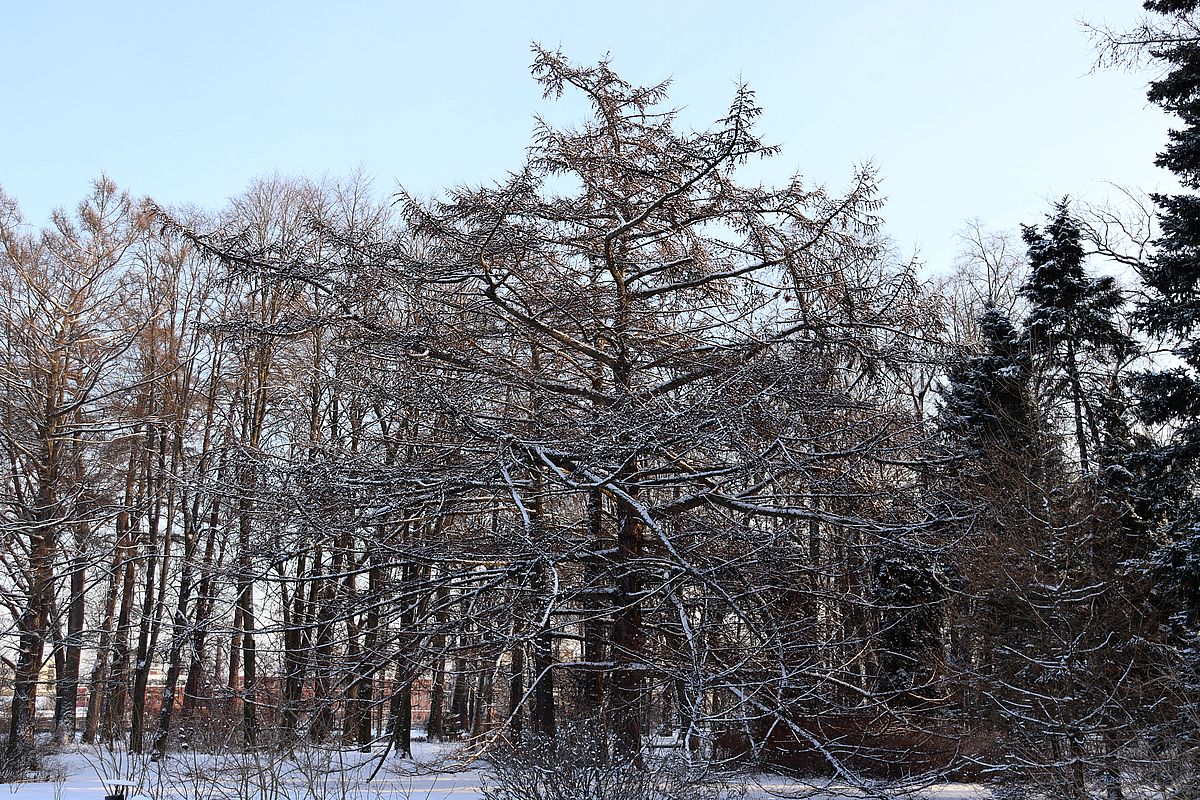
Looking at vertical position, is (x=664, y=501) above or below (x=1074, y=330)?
below

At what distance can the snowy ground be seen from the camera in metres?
6.61

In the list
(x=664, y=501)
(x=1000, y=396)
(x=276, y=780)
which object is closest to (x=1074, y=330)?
(x=1000, y=396)

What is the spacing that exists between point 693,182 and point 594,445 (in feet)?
8.74

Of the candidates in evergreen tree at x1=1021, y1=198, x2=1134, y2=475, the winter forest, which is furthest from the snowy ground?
evergreen tree at x1=1021, y1=198, x2=1134, y2=475

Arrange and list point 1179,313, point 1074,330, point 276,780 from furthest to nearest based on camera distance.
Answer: point 1074,330 < point 1179,313 < point 276,780

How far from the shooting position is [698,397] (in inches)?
278

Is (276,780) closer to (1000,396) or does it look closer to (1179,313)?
(1179,313)

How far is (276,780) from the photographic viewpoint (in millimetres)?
6574

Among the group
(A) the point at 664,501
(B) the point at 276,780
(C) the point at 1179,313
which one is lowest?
(B) the point at 276,780

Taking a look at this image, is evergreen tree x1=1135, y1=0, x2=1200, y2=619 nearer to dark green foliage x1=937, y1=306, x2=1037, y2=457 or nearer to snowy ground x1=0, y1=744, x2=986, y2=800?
dark green foliage x1=937, y1=306, x2=1037, y2=457

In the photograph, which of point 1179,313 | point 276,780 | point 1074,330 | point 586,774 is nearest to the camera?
point 586,774

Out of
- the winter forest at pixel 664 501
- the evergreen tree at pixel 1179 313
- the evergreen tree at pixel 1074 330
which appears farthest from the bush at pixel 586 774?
the evergreen tree at pixel 1074 330

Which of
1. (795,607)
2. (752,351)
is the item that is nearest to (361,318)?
(752,351)

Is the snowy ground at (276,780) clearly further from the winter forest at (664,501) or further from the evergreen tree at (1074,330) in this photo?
the evergreen tree at (1074,330)
